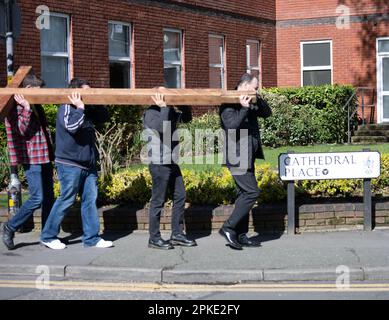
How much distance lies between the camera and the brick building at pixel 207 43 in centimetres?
1539

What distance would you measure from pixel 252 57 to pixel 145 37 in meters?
5.33

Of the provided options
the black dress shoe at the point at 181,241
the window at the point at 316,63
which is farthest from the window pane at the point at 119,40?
the black dress shoe at the point at 181,241

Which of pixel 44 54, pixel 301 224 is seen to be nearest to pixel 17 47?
pixel 44 54

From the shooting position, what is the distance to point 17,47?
14.2 m

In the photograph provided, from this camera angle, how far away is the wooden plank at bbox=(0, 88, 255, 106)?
7918 mm

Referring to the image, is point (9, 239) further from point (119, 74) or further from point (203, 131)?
point (119, 74)

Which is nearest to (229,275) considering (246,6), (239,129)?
(239,129)

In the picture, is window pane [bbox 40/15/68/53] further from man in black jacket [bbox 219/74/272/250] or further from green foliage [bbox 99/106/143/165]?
man in black jacket [bbox 219/74/272/250]

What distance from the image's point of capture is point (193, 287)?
22.5 feet

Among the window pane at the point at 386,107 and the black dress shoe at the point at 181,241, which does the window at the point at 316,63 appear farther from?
the black dress shoe at the point at 181,241

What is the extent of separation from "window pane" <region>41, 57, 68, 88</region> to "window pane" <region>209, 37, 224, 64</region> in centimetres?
563

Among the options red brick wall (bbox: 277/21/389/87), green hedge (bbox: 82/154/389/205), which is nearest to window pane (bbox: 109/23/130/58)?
green hedge (bbox: 82/154/389/205)
